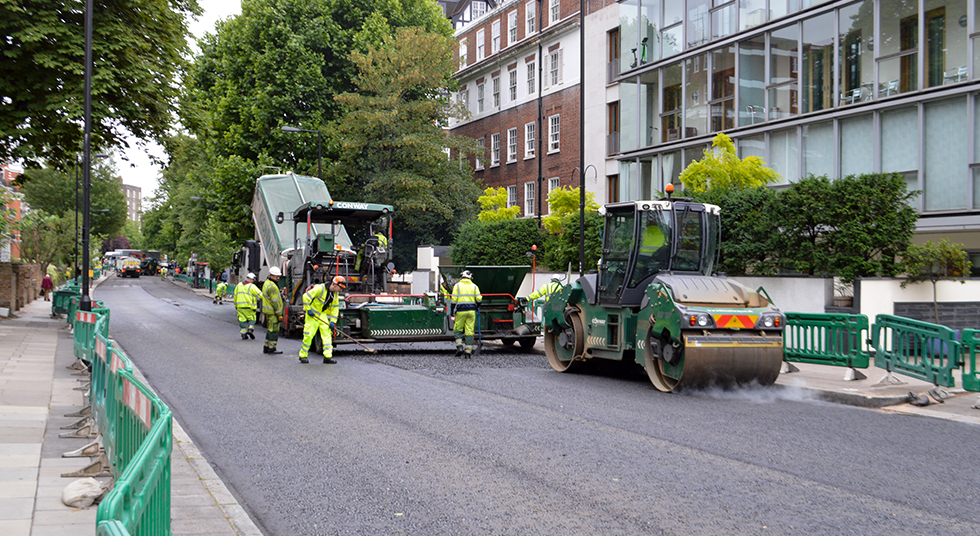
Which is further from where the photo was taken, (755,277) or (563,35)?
(563,35)

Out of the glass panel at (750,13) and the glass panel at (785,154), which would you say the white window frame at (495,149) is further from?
the glass panel at (785,154)

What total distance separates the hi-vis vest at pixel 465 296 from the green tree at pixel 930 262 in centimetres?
775

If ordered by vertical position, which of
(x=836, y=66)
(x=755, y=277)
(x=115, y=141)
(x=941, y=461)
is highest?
(x=836, y=66)

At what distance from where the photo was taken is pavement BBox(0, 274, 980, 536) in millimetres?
5176

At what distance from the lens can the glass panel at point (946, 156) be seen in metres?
18.1

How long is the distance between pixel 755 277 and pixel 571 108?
20.4m

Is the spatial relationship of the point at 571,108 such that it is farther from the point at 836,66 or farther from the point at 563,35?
the point at 836,66

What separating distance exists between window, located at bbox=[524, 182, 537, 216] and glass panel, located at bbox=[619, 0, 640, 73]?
35.7ft

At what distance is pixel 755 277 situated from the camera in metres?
17.5

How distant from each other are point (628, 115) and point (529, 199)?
440 inches

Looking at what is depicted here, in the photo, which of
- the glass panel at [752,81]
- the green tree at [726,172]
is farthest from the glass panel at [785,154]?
the green tree at [726,172]

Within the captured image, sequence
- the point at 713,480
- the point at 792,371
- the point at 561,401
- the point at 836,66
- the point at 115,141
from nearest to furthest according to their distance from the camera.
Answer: the point at 713,480 → the point at 561,401 → the point at 792,371 → the point at 836,66 → the point at 115,141

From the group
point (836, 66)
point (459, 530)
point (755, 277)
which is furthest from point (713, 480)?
point (836, 66)

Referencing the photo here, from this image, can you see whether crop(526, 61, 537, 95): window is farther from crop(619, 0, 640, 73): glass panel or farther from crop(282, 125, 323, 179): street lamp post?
crop(282, 125, 323, 179): street lamp post
